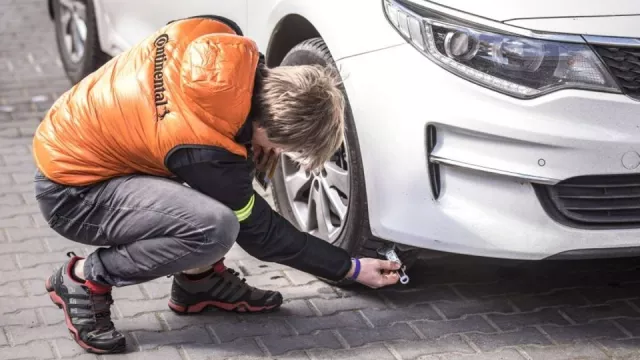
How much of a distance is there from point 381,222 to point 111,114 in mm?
925

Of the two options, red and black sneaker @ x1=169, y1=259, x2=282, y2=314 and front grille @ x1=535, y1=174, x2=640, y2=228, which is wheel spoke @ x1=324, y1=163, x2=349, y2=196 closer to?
red and black sneaker @ x1=169, y1=259, x2=282, y2=314

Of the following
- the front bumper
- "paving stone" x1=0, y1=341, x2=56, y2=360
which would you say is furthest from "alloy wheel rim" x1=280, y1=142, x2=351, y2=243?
"paving stone" x1=0, y1=341, x2=56, y2=360

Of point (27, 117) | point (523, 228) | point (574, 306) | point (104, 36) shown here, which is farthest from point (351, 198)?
point (27, 117)

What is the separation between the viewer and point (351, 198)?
12.2 feet

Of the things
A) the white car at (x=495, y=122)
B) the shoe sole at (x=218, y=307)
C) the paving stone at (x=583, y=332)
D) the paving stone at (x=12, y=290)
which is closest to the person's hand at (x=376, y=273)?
the white car at (x=495, y=122)

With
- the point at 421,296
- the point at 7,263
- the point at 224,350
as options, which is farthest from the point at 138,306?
the point at 421,296

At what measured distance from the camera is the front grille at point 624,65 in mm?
3246

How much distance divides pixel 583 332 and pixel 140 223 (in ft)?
4.87

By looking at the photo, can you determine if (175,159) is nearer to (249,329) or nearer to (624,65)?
(249,329)

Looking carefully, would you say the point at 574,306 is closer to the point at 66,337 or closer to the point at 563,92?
the point at 563,92

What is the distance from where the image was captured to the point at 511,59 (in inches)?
129

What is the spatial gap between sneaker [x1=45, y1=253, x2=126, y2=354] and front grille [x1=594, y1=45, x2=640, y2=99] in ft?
5.50

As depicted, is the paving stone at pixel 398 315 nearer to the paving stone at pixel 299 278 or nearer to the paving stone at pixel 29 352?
the paving stone at pixel 299 278

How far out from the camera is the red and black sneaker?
3.71 meters
